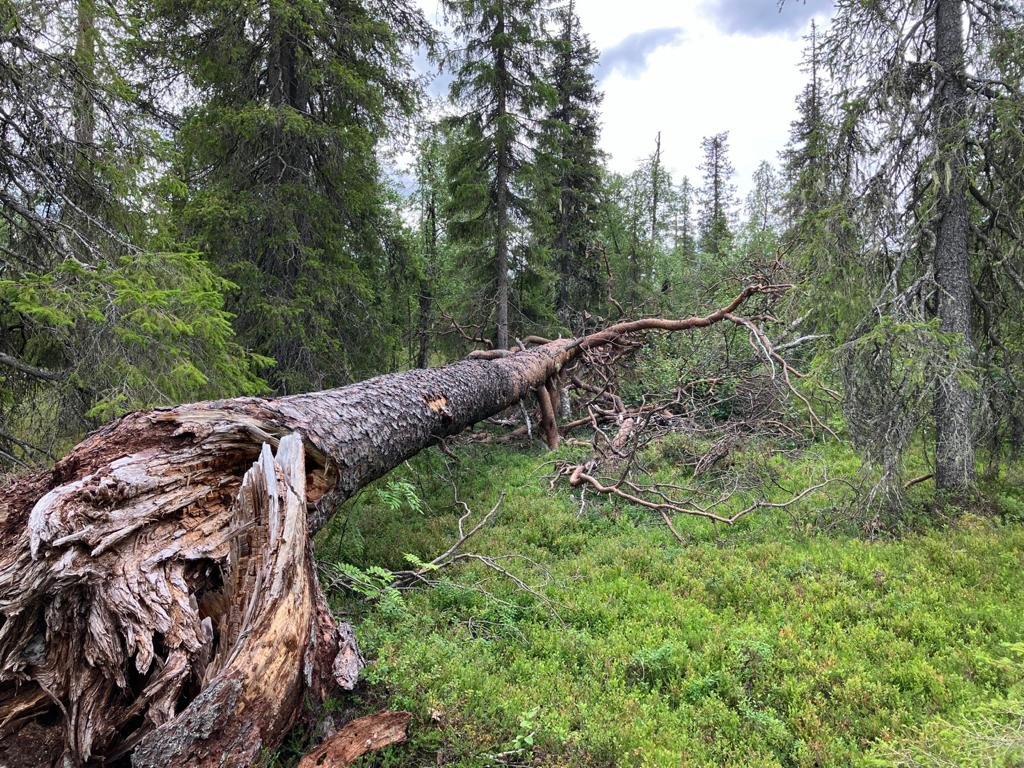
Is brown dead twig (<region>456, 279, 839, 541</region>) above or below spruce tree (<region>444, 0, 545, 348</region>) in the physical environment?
below

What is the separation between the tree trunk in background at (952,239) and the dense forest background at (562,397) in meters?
0.04

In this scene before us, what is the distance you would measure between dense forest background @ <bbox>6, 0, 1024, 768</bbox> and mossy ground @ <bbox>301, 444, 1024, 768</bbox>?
32 mm

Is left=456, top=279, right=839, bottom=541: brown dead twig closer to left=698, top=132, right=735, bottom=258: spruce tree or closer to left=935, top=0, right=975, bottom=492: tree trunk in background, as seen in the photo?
left=935, top=0, right=975, bottom=492: tree trunk in background

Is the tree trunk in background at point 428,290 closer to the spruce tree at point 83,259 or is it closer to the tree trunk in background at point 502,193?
the tree trunk in background at point 502,193

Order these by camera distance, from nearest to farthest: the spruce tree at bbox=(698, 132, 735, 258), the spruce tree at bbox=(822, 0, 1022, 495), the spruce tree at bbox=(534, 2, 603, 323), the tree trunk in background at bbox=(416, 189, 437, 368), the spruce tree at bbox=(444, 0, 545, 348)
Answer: the spruce tree at bbox=(822, 0, 1022, 495) → the spruce tree at bbox=(444, 0, 545, 348) → the tree trunk in background at bbox=(416, 189, 437, 368) → the spruce tree at bbox=(534, 2, 603, 323) → the spruce tree at bbox=(698, 132, 735, 258)

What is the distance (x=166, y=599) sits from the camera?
7.95 ft

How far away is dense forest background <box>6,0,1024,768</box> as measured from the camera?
326cm

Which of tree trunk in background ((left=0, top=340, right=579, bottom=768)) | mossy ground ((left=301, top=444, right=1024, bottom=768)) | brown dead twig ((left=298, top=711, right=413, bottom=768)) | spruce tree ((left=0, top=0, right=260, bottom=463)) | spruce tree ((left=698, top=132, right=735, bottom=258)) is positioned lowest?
mossy ground ((left=301, top=444, right=1024, bottom=768))

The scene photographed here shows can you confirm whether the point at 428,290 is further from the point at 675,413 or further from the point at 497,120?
the point at 675,413

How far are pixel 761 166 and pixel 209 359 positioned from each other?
1703 inches

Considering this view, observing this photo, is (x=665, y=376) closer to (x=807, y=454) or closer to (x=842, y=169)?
(x=807, y=454)

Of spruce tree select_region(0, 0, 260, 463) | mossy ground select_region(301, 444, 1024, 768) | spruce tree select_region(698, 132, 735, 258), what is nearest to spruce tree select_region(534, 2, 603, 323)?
mossy ground select_region(301, 444, 1024, 768)

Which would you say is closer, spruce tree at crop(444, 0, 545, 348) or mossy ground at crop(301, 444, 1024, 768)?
mossy ground at crop(301, 444, 1024, 768)

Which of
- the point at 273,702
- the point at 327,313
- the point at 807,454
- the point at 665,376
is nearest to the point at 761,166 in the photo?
the point at 665,376
